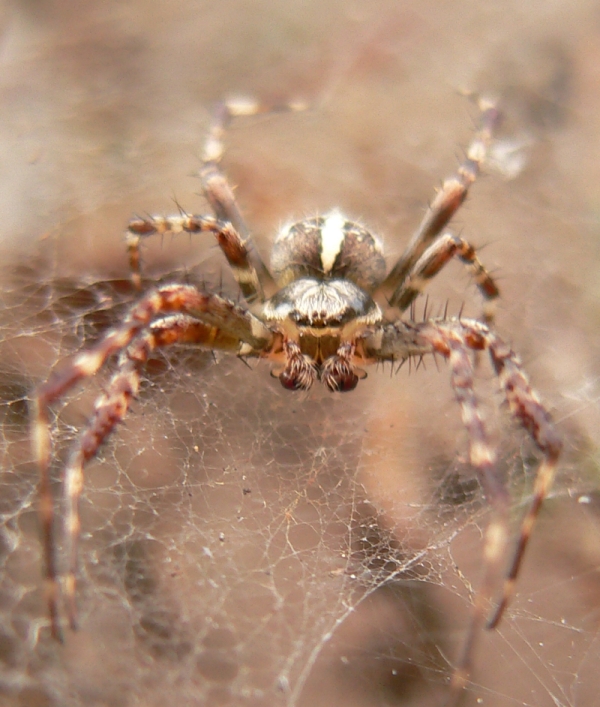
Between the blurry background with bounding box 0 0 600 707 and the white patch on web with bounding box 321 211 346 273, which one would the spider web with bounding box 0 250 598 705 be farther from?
the white patch on web with bounding box 321 211 346 273

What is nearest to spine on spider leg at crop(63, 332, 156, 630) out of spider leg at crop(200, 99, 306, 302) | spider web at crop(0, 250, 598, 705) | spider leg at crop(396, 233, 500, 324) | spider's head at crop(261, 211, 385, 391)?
spider web at crop(0, 250, 598, 705)

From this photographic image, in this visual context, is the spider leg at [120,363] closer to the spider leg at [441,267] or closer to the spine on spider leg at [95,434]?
the spine on spider leg at [95,434]

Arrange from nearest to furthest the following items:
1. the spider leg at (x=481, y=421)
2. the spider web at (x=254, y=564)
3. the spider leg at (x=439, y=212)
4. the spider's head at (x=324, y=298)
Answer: the spider leg at (x=481, y=421) < the spider web at (x=254, y=564) < the spider's head at (x=324, y=298) < the spider leg at (x=439, y=212)

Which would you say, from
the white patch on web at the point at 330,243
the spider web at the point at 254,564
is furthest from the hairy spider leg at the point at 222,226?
the spider web at the point at 254,564

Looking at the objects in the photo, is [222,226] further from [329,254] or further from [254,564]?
[254,564]

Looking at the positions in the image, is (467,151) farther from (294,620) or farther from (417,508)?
(294,620)

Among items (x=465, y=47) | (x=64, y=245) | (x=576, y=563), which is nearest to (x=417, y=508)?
(x=576, y=563)
